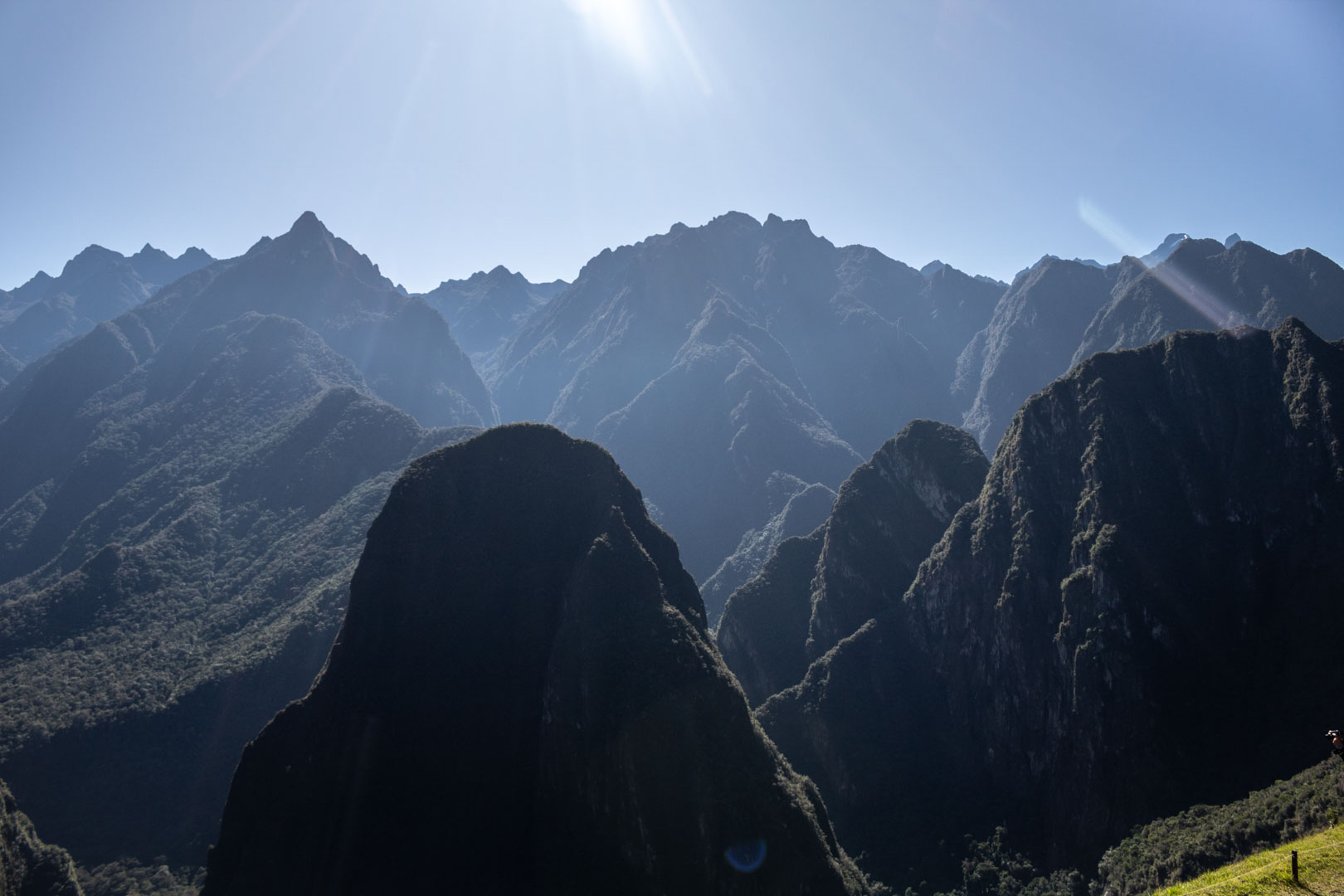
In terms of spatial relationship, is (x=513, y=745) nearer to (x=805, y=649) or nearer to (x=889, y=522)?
(x=805, y=649)

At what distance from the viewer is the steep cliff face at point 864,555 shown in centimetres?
8794

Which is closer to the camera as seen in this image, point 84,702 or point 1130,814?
point 1130,814

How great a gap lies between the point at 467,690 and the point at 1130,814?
5019 cm

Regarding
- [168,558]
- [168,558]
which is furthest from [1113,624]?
[168,558]

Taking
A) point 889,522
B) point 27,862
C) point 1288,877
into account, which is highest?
point 889,522

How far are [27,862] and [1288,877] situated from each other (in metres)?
86.6

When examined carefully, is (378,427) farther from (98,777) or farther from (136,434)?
(98,777)

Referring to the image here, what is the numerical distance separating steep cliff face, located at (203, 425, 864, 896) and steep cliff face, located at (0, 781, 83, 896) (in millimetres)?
22246

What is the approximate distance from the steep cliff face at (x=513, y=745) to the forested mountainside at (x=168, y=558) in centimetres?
4198

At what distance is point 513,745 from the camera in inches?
2048

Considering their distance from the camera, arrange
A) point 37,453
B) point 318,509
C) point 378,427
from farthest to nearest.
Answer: point 37,453 → point 378,427 → point 318,509

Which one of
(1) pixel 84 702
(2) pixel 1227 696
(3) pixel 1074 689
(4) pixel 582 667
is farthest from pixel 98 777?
(2) pixel 1227 696

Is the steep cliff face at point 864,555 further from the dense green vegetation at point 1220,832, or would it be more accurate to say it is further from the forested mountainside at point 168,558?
the forested mountainside at point 168,558

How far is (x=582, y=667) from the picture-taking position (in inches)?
1976
